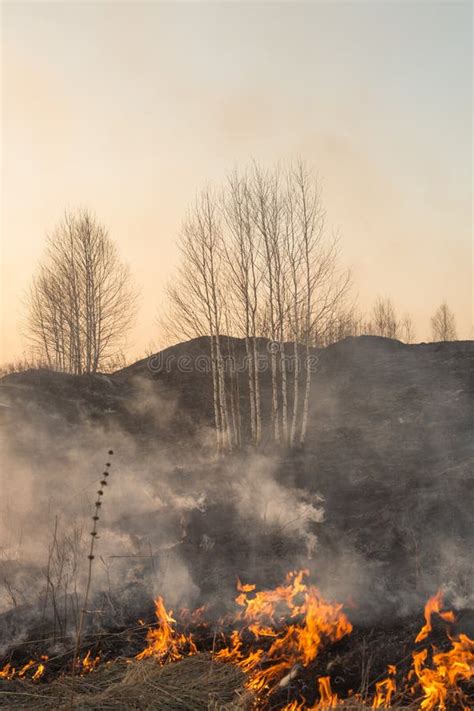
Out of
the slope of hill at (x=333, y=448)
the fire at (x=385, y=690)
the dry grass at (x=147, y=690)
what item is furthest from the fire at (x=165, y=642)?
the fire at (x=385, y=690)

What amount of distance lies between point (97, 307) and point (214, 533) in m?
17.7

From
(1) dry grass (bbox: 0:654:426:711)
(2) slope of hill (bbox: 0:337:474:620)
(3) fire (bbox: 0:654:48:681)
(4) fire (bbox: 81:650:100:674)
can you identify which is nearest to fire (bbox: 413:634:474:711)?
(1) dry grass (bbox: 0:654:426:711)

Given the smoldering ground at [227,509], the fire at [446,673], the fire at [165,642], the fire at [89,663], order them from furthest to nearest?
the smoldering ground at [227,509], the fire at [165,642], the fire at [89,663], the fire at [446,673]

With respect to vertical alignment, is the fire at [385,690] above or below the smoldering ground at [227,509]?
below

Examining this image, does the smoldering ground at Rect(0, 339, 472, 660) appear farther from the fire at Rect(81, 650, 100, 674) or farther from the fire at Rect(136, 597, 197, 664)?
the fire at Rect(81, 650, 100, 674)

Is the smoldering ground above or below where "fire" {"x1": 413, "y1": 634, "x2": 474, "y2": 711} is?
above

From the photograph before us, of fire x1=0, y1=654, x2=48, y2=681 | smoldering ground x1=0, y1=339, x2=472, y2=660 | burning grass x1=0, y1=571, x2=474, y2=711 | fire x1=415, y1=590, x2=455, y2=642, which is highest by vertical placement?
smoldering ground x1=0, y1=339, x2=472, y2=660

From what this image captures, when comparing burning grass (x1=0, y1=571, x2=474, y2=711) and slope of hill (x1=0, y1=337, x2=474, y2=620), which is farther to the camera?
slope of hill (x1=0, y1=337, x2=474, y2=620)

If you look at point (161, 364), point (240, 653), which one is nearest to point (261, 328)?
point (161, 364)

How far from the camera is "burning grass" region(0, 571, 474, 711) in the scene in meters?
5.94

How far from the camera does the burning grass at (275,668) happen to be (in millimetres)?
5938

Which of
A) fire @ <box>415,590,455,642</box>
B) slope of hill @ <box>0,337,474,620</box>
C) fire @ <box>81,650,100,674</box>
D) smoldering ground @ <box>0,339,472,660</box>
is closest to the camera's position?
fire @ <box>415,590,455,642</box>

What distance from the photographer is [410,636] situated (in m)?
7.09

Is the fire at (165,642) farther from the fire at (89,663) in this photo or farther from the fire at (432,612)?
the fire at (432,612)
